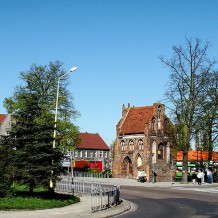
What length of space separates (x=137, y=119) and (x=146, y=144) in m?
4.95

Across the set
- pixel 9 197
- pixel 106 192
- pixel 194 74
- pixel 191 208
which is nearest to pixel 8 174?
pixel 9 197

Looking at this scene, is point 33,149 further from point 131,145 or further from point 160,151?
point 131,145

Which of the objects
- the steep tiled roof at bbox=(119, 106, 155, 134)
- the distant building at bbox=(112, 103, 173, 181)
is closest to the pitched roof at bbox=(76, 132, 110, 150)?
the steep tiled roof at bbox=(119, 106, 155, 134)

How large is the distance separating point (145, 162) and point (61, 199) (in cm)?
3593

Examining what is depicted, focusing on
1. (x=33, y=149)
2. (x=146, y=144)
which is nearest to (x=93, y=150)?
(x=146, y=144)

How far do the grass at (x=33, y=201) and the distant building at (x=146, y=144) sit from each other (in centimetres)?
3450

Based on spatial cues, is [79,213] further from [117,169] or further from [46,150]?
[117,169]

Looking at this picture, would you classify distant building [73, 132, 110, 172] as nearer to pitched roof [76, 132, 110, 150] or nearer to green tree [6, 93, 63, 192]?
pitched roof [76, 132, 110, 150]

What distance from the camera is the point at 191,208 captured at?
2409 cm

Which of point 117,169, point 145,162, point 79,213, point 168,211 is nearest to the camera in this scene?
point 79,213

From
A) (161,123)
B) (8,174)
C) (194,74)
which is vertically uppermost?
(194,74)

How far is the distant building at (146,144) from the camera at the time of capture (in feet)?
198

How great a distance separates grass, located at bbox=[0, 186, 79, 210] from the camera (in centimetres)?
2114

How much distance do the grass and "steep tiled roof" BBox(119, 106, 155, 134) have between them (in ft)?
119
